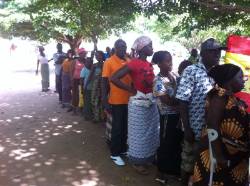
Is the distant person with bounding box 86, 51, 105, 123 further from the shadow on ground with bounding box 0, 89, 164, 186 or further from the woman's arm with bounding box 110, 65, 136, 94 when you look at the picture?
the woman's arm with bounding box 110, 65, 136, 94

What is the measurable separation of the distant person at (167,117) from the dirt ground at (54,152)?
0.44 m

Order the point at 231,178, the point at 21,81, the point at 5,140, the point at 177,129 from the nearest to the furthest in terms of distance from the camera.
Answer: the point at 231,178
the point at 177,129
the point at 5,140
the point at 21,81

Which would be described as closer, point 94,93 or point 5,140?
point 5,140

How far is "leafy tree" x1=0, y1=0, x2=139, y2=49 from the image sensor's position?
7.18 metres

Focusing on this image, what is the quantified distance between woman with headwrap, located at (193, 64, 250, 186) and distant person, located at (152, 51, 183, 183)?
132 centimetres

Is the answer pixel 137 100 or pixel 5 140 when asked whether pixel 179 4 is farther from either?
pixel 5 140

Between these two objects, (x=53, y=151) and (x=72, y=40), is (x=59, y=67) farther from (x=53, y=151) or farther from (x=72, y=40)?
(x=72, y=40)

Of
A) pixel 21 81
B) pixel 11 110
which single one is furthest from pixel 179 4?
pixel 21 81

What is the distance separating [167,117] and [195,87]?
34.1 inches

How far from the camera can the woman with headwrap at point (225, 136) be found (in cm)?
316

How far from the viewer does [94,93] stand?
8.66m

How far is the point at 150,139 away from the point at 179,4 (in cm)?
244

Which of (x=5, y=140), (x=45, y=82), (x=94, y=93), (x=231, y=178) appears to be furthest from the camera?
(x=45, y=82)

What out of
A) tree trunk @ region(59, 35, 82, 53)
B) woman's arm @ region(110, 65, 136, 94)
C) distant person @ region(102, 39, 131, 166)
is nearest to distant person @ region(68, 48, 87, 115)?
distant person @ region(102, 39, 131, 166)
